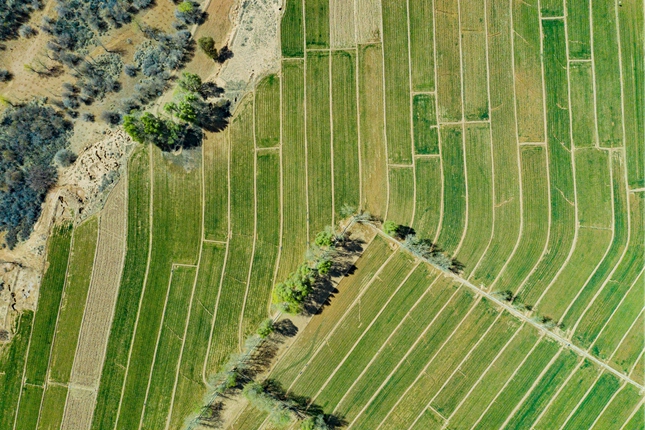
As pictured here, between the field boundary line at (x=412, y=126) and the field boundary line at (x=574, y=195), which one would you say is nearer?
the field boundary line at (x=412, y=126)

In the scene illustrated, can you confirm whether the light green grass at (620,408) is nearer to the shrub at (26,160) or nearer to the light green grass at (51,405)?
the light green grass at (51,405)

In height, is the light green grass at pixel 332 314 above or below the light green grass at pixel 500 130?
below

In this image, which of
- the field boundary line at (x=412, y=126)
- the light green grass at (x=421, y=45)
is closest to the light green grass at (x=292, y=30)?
the field boundary line at (x=412, y=126)

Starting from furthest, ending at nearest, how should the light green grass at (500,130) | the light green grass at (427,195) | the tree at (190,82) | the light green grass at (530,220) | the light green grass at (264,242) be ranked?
the light green grass at (530,220) → the light green grass at (500,130) → the light green grass at (427,195) → the light green grass at (264,242) → the tree at (190,82)

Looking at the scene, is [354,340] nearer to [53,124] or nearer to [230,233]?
[230,233]

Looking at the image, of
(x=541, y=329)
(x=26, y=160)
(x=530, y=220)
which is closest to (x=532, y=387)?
(x=541, y=329)

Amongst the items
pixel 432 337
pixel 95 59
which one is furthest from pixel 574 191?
pixel 95 59

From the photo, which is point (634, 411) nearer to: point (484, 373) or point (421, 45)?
point (484, 373)
